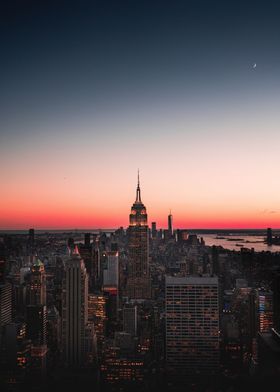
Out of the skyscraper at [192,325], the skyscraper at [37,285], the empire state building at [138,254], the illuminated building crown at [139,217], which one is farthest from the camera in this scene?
the illuminated building crown at [139,217]

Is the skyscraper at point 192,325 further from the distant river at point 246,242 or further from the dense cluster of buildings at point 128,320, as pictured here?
the distant river at point 246,242

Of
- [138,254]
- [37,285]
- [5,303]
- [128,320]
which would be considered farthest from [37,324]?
[138,254]

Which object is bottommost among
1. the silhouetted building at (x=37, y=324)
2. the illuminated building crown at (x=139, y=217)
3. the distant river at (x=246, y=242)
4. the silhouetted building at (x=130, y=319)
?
the silhouetted building at (x=130, y=319)

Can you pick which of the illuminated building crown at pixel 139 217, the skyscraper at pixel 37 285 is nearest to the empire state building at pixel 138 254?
the illuminated building crown at pixel 139 217

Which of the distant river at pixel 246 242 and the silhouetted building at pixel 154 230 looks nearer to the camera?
the distant river at pixel 246 242

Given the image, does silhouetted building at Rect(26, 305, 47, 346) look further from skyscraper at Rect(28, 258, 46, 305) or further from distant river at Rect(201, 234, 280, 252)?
distant river at Rect(201, 234, 280, 252)

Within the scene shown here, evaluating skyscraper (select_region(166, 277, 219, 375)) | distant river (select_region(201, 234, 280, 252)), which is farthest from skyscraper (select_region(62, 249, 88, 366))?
distant river (select_region(201, 234, 280, 252))

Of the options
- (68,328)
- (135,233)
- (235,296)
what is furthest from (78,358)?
(135,233)
